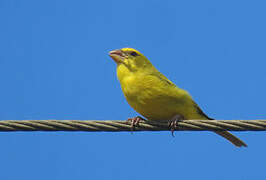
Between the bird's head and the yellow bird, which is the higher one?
the bird's head

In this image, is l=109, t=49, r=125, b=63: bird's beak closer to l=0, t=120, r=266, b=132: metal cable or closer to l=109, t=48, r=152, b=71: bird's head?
l=109, t=48, r=152, b=71: bird's head

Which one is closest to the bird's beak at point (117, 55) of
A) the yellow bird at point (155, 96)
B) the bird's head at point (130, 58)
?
the bird's head at point (130, 58)

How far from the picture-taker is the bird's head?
25.0 feet

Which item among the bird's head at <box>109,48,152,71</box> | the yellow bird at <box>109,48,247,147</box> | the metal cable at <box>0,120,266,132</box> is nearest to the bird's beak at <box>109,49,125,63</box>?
the bird's head at <box>109,48,152,71</box>

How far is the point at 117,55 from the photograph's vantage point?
25.8 feet

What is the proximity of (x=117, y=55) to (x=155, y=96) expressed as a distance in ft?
4.74

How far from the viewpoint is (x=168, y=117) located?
706 cm
